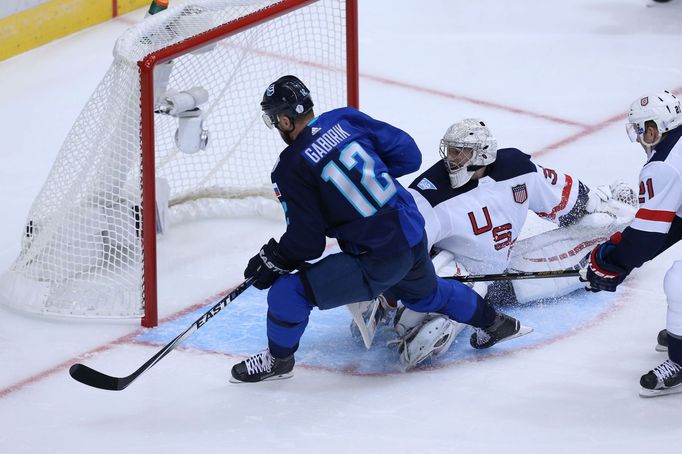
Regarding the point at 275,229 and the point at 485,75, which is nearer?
Answer: the point at 275,229

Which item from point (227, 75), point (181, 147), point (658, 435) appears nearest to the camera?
point (658, 435)

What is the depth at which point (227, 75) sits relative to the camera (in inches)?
193

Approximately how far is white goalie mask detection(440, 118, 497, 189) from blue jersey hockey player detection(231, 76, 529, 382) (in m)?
0.30

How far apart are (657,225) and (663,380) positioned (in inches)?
16.7

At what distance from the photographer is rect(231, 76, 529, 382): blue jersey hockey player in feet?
11.6

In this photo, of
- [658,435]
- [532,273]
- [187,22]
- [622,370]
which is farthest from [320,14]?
[658,435]

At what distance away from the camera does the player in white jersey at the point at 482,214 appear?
396 cm

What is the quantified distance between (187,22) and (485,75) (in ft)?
7.84

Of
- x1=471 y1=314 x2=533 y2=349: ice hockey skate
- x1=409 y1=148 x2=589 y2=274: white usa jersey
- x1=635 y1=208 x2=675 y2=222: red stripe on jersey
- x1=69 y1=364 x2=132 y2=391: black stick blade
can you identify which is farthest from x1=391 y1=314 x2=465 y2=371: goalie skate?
x1=69 y1=364 x2=132 y2=391: black stick blade

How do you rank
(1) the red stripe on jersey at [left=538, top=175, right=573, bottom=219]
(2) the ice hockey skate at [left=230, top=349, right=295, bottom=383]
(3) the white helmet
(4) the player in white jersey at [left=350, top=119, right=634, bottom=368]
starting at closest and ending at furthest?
(3) the white helmet < (2) the ice hockey skate at [left=230, top=349, right=295, bottom=383] < (4) the player in white jersey at [left=350, top=119, right=634, bottom=368] < (1) the red stripe on jersey at [left=538, top=175, right=573, bottom=219]

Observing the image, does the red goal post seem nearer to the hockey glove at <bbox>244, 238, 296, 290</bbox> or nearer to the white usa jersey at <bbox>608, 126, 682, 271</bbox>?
the hockey glove at <bbox>244, 238, 296, 290</bbox>

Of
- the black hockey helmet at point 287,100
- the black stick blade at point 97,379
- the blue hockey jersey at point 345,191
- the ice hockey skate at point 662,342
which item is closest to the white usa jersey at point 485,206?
the blue hockey jersey at point 345,191

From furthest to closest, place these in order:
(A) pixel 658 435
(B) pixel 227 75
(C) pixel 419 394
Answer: (B) pixel 227 75
(C) pixel 419 394
(A) pixel 658 435

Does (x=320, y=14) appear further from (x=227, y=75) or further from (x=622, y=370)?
(x=622, y=370)
